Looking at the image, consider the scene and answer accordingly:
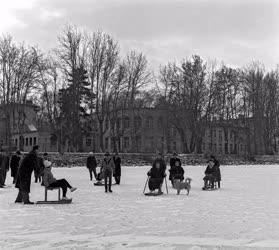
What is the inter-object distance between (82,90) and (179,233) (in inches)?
1865

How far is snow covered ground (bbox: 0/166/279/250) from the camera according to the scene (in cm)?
753

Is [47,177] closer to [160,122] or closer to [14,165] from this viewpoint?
[14,165]

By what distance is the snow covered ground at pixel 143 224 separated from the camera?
753cm

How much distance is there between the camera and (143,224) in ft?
31.2

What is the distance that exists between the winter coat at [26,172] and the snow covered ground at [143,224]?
70cm

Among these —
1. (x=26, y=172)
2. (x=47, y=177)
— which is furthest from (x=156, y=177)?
(x=26, y=172)

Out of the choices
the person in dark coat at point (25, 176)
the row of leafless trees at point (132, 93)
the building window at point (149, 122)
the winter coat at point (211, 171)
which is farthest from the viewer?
the building window at point (149, 122)

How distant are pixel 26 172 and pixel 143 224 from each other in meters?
5.18

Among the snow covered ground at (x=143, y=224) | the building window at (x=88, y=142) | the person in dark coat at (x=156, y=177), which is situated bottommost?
the snow covered ground at (x=143, y=224)

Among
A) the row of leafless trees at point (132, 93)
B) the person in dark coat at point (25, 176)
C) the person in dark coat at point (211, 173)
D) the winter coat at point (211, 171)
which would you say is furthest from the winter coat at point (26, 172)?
the row of leafless trees at point (132, 93)

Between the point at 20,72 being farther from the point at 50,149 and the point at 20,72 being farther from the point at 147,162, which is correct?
the point at 50,149

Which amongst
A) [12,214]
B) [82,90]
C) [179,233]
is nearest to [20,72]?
[82,90]

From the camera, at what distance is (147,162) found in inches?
2098

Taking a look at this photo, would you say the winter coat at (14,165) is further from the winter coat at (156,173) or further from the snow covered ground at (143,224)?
the winter coat at (156,173)
